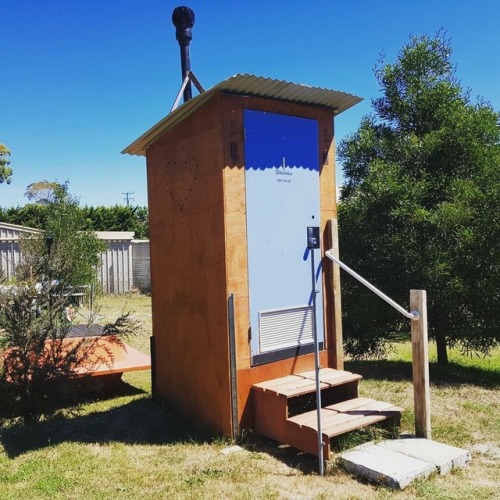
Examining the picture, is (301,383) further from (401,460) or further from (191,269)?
(191,269)

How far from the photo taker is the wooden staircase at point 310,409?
3.94 m

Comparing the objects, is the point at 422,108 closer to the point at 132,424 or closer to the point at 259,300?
the point at 259,300

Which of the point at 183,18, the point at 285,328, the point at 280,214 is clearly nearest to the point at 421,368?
the point at 285,328

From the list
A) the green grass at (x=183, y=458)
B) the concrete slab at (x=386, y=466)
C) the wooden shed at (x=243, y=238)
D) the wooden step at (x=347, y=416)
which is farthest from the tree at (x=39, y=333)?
the concrete slab at (x=386, y=466)

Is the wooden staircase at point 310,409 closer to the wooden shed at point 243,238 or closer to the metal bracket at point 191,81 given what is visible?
the wooden shed at point 243,238

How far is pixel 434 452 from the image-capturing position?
12.6 feet

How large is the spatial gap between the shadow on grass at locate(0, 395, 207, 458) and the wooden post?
1.92 meters

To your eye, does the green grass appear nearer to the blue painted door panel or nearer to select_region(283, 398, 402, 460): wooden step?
select_region(283, 398, 402, 460): wooden step

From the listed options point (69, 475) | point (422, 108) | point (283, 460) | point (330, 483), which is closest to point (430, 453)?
point (330, 483)

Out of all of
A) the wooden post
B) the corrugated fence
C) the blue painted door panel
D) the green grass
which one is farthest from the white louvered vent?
the corrugated fence

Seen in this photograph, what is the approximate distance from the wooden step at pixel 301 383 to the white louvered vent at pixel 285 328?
296 millimetres

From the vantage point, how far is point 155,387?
5.82m

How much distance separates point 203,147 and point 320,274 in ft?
5.64

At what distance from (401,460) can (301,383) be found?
3.60 feet
